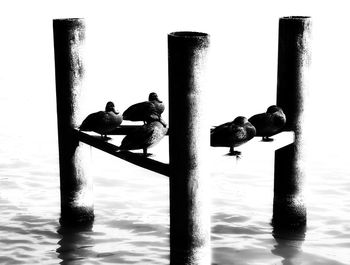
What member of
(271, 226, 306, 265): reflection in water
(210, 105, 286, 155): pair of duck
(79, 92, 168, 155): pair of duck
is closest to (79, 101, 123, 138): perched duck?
(79, 92, 168, 155): pair of duck

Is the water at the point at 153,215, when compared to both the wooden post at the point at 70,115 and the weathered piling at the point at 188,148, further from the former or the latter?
the weathered piling at the point at 188,148

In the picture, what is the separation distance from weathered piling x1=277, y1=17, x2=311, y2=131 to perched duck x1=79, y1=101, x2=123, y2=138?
72.3 inches

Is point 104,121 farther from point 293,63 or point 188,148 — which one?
point 293,63

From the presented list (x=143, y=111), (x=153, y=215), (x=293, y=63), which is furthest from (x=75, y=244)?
(x=293, y=63)

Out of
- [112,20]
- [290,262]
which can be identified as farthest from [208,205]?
[112,20]

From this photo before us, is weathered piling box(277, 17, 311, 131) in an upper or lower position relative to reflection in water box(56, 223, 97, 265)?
upper

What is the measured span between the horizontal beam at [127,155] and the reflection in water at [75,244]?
1109 mm

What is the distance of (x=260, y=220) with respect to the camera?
8844 mm

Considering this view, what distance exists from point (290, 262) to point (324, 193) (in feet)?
8.43

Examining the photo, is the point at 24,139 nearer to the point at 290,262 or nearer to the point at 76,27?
the point at 76,27

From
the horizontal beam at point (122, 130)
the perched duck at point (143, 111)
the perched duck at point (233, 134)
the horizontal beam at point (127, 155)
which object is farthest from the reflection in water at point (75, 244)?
the perched duck at point (233, 134)

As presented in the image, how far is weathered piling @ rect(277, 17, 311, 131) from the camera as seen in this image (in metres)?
7.82

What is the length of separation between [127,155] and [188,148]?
112 cm

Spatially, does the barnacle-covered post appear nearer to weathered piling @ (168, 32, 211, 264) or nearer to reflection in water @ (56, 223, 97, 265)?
weathered piling @ (168, 32, 211, 264)
